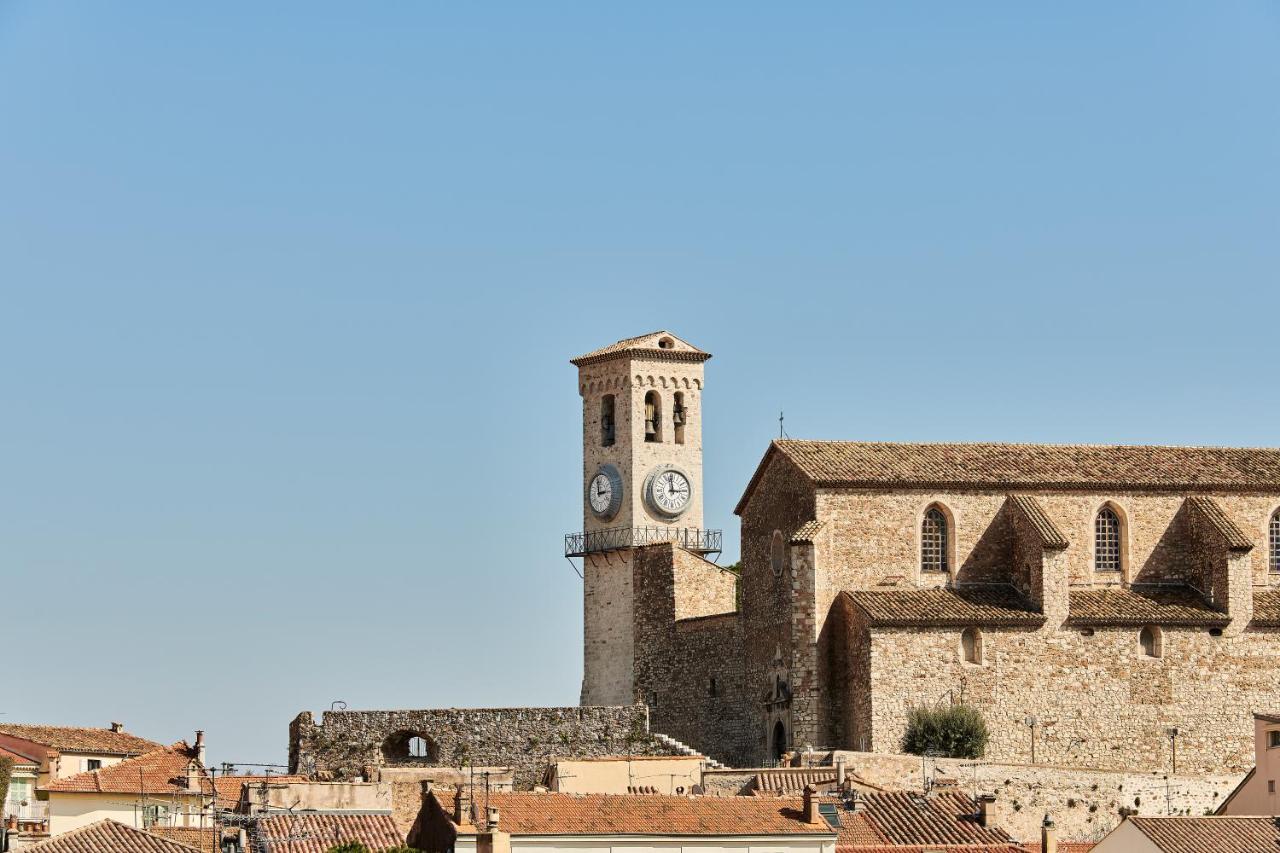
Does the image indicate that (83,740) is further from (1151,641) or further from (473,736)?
(1151,641)

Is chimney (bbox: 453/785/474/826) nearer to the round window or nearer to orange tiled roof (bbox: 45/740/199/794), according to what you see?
orange tiled roof (bbox: 45/740/199/794)

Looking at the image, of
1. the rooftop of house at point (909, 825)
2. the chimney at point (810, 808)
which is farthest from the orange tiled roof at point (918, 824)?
the chimney at point (810, 808)

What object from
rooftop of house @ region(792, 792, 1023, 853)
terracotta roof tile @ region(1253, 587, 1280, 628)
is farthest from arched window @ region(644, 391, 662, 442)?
rooftop of house @ region(792, 792, 1023, 853)

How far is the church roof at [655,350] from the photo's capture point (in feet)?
267

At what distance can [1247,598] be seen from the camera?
6969cm

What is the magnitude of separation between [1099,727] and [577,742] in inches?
477

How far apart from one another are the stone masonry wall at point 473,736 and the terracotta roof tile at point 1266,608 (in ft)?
47.1

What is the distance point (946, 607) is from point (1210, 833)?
16.7 m

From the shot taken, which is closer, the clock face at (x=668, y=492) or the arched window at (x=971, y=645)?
the arched window at (x=971, y=645)

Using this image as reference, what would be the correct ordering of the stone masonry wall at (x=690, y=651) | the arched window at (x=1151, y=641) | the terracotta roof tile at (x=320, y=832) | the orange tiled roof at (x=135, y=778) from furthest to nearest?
the stone masonry wall at (x=690, y=651)
the arched window at (x=1151, y=641)
the orange tiled roof at (x=135, y=778)
the terracotta roof tile at (x=320, y=832)

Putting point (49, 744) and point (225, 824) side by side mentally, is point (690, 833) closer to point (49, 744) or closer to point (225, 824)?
point (225, 824)

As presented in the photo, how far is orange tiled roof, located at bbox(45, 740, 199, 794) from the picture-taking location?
2490 inches

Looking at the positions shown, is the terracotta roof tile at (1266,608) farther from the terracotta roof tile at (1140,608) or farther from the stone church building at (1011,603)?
the terracotta roof tile at (1140,608)

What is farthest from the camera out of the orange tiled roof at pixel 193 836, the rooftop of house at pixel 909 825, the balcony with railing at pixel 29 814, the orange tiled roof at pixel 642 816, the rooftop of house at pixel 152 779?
the rooftop of house at pixel 152 779
